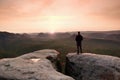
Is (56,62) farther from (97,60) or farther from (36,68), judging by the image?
(36,68)

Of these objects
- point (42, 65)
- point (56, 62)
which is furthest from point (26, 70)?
point (56, 62)

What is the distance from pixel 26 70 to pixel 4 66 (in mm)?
3521

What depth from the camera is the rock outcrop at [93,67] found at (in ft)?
110

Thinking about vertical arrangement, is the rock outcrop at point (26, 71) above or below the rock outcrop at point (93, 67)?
above

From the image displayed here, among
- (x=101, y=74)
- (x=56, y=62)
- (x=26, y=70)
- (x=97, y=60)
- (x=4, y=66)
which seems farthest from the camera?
(x=56, y=62)

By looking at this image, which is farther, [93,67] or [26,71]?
[93,67]

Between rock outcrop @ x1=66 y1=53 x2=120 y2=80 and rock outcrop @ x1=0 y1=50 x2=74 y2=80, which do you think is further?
rock outcrop @ x1=66 y1=53 x2=120 y2=80

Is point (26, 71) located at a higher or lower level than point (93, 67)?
higher

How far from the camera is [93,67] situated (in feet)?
114

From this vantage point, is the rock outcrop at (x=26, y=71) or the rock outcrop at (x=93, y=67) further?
the rock outcrop at (x=93, y=67)

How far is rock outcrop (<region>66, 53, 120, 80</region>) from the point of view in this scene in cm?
3356

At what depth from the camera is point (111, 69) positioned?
1328 inches

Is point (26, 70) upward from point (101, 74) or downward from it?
upward

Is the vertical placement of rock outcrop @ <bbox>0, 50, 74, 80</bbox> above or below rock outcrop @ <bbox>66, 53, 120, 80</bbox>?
above
